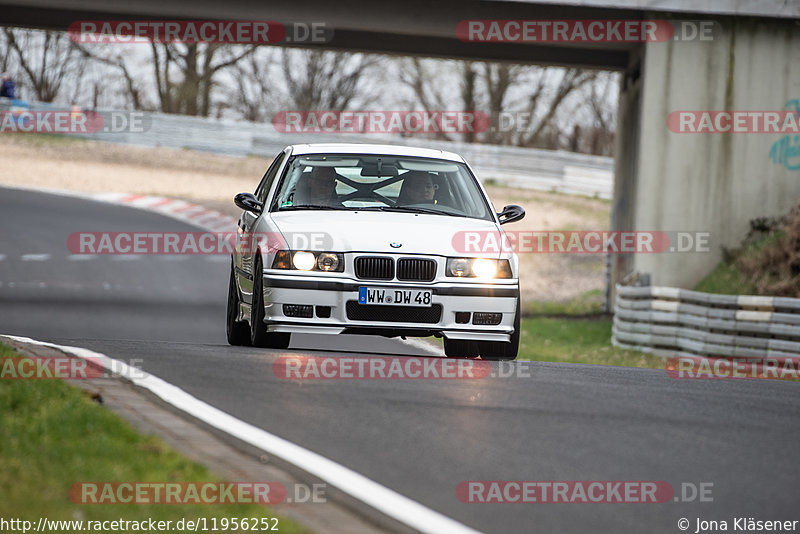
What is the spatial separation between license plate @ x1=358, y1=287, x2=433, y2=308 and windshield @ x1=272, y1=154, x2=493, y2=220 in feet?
3.35

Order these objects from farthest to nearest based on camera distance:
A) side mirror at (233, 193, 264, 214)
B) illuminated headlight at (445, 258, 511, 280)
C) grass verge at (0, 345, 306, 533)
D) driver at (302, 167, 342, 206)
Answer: side mirror at (233, 193, 264, 214) < driver at (302, 167, 342, 206) < illuminated headlight at (445, 258, 511, 280) < grass verge at (0, 345, 306, 533)

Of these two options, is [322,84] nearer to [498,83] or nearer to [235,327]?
[498,83]

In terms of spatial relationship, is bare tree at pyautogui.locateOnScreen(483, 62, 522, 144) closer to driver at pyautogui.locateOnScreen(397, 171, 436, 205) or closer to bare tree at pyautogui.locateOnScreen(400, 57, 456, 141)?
bare tree at pyautogui.locateOnScreen(400, 57, 456, 141)

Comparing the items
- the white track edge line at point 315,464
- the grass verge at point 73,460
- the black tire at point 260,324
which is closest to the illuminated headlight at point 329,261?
the black tire at point 260,324

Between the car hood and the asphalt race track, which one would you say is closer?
the asphalt race track

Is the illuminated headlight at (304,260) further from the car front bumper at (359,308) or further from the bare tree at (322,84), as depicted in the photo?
the bare tree at (322,84)

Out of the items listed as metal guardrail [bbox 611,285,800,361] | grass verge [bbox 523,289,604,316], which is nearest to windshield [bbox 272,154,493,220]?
metal guardrail [bbox 611,285,800,361]

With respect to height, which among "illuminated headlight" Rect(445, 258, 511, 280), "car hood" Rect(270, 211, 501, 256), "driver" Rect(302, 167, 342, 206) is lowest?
"illuminated headlight" Rect(445, 258, 511, 280)

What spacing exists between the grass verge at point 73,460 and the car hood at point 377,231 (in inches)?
130

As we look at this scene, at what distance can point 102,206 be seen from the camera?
114 feet

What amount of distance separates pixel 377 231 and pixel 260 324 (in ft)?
3.92

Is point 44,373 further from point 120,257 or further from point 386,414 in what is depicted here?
point 120,257

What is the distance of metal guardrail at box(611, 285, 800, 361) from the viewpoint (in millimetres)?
17156

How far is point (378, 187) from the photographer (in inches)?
434
